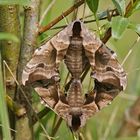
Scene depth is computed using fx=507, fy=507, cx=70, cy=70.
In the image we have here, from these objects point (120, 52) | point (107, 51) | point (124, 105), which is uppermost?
point (107, 51)

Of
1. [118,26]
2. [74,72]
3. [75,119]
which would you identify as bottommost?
[75,119]

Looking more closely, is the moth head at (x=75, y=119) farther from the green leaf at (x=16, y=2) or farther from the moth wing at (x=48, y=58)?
the green leaf at (x=16, y=2)

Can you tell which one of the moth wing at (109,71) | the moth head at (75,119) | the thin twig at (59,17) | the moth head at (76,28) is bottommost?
the moth head at (75,119)

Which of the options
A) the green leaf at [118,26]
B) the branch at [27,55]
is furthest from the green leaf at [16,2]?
the green leaf at [118,26]

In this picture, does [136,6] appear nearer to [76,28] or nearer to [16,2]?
[76,28]

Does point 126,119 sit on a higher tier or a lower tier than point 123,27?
lower

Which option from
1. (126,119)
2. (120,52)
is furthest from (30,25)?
(120,52)

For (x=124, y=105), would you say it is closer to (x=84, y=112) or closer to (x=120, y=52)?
(x=120, y=52)

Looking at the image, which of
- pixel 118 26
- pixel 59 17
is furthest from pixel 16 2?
pixel 118 26
